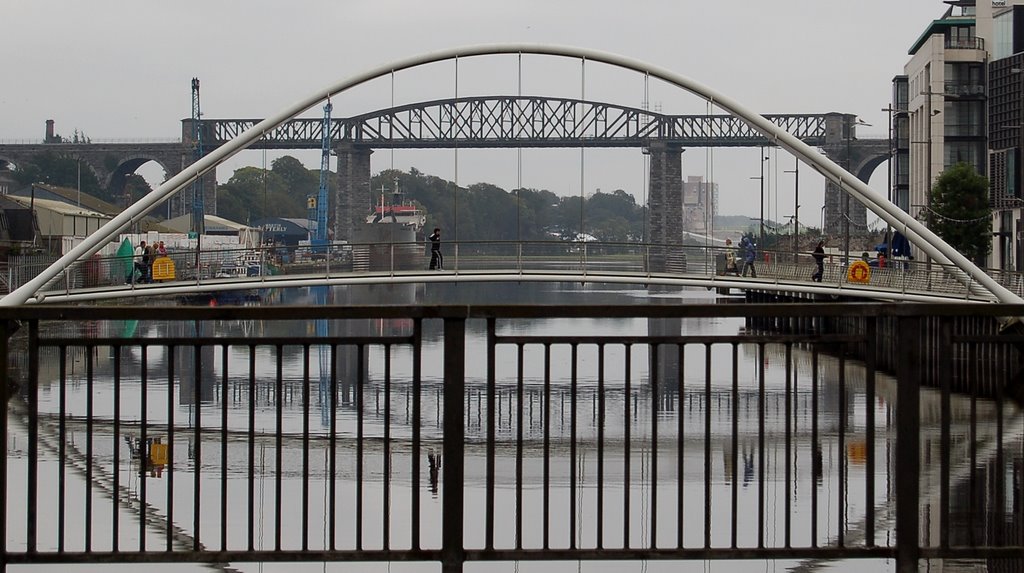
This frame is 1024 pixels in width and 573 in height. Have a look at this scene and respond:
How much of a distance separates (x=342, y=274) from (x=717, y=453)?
22546mm

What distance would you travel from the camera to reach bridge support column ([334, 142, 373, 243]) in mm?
73812

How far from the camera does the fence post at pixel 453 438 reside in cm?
536

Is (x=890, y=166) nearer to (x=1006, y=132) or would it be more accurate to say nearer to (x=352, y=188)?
(x=1006, y=132)

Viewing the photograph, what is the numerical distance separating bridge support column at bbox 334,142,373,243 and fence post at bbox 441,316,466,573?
6524cm

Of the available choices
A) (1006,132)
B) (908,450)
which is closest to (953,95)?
(1006,132)

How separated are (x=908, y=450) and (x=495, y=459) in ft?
32.4

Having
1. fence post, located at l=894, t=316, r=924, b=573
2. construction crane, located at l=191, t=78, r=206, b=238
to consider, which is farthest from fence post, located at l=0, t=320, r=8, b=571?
construction crane, located at l=191, t=78, r=206, b=238

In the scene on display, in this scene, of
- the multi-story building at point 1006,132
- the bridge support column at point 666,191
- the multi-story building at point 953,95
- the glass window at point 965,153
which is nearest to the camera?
the multi-story building at point 1006,132

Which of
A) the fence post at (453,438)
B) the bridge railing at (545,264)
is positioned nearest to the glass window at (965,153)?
the bridge railing at (545,264)

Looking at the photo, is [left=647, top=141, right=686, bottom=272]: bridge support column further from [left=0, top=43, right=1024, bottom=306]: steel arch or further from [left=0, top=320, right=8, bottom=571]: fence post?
[left=0, top=320, right=8, bottom=571]: fence post

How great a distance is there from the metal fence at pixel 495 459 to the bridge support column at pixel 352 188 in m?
39.6

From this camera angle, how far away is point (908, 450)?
559cm

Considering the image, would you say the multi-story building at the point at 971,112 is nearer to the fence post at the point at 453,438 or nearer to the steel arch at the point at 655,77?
the steel arch at the point at 655,77

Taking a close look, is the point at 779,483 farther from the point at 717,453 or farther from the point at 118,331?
the point at 118,331
